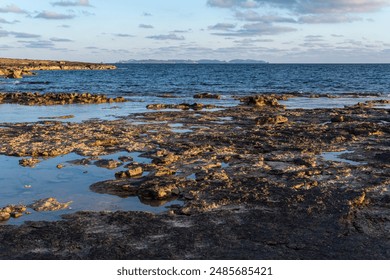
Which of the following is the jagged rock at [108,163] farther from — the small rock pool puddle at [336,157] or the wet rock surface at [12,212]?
the small rock pool puddle at [336,157]

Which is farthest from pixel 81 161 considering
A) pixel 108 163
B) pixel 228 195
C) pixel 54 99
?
pixel 54 99

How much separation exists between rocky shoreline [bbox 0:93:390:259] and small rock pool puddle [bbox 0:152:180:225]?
40 cm

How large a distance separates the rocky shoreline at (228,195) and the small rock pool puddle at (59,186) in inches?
15.8

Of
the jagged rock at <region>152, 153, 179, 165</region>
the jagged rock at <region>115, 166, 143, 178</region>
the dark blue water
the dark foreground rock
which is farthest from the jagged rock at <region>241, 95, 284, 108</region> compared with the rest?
the dark foreground rock

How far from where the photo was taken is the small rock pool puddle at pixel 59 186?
10.1m

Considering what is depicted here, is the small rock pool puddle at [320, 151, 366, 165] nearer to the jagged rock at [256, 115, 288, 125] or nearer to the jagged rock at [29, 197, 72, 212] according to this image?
the jagged rock at [256, 115, 288, 125]

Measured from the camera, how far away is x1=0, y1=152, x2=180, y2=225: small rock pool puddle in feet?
33.1

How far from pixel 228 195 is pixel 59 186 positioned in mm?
4768

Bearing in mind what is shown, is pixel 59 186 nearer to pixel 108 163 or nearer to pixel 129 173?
pixel 129 173

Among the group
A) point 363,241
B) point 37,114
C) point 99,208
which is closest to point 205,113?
point 37,114

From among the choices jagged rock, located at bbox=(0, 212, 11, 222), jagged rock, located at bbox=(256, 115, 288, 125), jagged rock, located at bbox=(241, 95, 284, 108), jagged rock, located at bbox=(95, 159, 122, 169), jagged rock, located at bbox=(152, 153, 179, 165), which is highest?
jagged rock, located at bbox=(241, 95, 284, 108)

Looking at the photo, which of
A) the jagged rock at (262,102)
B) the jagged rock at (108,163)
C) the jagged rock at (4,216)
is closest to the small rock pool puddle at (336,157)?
the jagged rock at (108,163)
